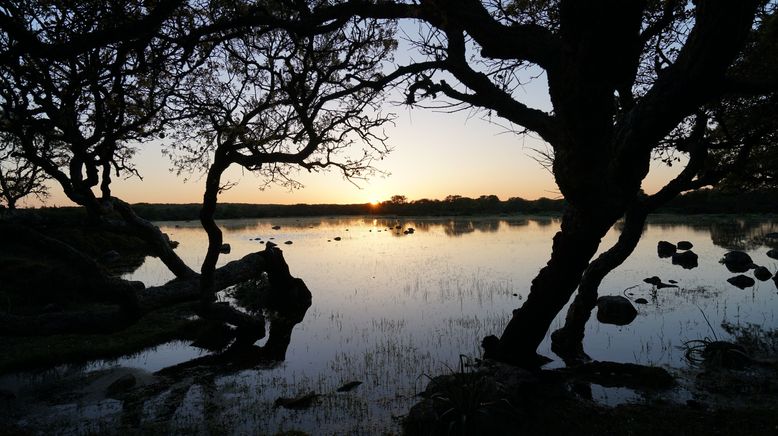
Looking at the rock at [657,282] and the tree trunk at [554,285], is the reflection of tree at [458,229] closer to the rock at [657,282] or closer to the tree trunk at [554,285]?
the rock at [657,282]

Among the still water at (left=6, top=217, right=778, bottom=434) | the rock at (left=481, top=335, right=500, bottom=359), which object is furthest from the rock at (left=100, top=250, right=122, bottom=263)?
the rock at (left=481, top=335, right=500, bottom=359)

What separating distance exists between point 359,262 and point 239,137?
18.1 m

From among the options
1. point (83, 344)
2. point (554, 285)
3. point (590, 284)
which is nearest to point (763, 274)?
point (590, 284)

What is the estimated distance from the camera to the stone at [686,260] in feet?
82.5

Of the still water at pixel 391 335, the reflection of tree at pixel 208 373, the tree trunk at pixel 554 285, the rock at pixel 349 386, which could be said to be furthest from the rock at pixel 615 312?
the reflection of tree at pixel 208 373

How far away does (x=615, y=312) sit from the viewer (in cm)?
1434

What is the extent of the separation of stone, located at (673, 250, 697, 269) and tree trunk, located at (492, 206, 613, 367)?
20.1m

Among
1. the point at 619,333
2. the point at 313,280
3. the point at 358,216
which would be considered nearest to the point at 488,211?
the point at 358,216

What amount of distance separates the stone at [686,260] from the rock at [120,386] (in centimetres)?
2491

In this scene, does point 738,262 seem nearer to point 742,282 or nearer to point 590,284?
point 742,282

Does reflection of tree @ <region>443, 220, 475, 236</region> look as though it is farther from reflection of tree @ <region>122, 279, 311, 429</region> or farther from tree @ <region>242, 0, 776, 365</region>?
tree @ <region>242, 0, 776, 365</region>

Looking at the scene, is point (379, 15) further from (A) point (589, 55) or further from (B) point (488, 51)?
A: (A) point (589, 55)

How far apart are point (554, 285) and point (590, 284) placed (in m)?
3.09

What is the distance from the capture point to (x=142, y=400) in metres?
8.61
